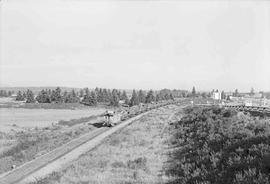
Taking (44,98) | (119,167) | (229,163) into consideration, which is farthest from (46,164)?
(44,98)

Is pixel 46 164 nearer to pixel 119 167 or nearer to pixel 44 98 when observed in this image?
pixel 119 167

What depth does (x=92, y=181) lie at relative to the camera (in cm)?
1473

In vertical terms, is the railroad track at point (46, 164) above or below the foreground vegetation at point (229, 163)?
below

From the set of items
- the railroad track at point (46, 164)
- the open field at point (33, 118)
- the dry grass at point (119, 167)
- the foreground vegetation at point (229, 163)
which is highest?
the foreground vegetation at point (229, 163)

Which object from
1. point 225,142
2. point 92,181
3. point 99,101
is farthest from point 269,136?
point 99,101

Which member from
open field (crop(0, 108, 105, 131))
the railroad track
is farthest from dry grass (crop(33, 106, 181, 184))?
open field (crop(0, 108, 105, 131))

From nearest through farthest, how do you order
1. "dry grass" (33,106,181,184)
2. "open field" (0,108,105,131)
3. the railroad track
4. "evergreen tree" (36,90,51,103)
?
"dry grass" (33,106,181,184), the railroad track, "open field" (0,108,105,131), "evergreen tree" (36,90,51,103)

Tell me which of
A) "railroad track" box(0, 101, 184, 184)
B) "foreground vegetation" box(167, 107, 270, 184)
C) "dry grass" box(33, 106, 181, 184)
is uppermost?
"foreground vegetation" box(167, 107, 270, 184)

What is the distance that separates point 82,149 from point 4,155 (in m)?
4.84

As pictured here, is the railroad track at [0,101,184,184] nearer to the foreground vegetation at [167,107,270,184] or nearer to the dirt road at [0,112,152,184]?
the dirt road at [0,112,152,184]

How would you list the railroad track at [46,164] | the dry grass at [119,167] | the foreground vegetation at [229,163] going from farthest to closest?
the railroad track at [46,164], the dry grass at [119,167], the foreground vegetation at [229,163]

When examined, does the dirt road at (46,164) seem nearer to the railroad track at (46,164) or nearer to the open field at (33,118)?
the railroad track at (46,164)

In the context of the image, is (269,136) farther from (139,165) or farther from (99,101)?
(99,101)

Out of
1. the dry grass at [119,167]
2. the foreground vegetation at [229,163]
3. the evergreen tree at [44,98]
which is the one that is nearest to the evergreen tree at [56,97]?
the evergreen tree at [44,98]
